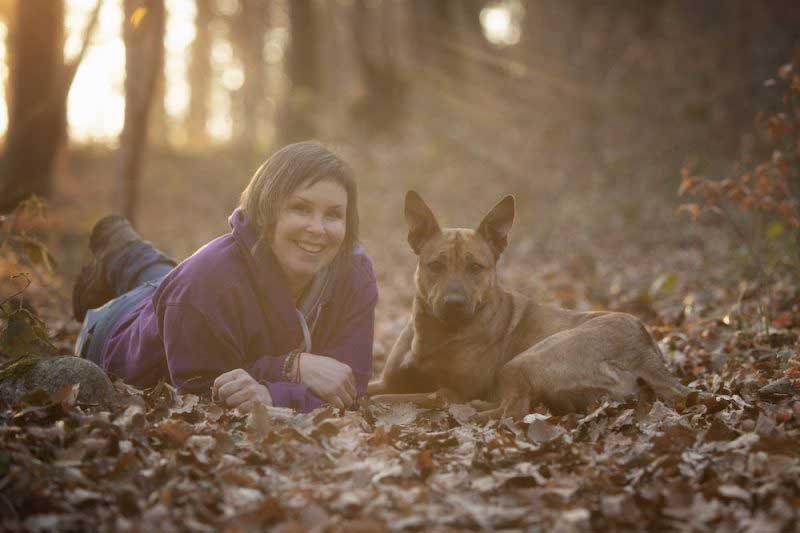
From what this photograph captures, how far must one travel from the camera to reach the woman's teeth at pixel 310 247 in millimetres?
5188

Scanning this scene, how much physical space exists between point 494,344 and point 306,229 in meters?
1.97

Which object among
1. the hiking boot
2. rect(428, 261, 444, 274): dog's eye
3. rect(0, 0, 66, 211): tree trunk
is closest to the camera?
rect(428, 261, 444, 274): dog's eye

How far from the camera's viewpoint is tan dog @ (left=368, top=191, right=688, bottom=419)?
215 inches

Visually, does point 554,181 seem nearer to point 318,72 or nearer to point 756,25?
point 756,25

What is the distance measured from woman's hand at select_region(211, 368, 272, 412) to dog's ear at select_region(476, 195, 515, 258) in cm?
232

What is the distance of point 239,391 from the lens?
15.8ft

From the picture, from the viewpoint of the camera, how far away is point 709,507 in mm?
3480

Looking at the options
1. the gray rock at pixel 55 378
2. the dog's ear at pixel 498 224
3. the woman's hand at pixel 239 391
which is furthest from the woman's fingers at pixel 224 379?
the dog's ear at pixel 498 224

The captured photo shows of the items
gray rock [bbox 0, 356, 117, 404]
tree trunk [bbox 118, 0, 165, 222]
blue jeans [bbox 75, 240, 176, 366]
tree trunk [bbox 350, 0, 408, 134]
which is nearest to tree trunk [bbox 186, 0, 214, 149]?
tree trunk [bbox 350, 0, 408, 134]

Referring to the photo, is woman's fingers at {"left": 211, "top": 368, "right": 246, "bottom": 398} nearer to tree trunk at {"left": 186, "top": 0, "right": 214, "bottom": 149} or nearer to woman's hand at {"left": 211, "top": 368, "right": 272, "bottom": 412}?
woman's hand at {"left": 211, "top": 368, "right": 272, "bottom": 412}

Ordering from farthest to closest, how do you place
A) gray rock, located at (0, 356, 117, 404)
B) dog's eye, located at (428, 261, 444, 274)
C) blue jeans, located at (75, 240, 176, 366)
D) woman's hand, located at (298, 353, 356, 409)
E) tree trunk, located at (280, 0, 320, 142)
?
tree trunk, located at (280, 0, 320, 142), dog's eye, located at (428, 261, 444, 274), blue jeans, located at (75, 240, 176, 366), woman's hand, located at (298, 353, 356, 409), gray rock, located at (0, 356, 117, 404)

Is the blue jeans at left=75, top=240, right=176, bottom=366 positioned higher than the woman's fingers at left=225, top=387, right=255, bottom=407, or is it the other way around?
the blue jeans at left=75, top=240, right=176, bottom=366

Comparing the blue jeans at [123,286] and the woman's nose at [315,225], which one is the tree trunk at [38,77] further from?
the woman's nose at [315,225]

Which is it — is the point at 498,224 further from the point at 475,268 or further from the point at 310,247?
the point at 310,247
